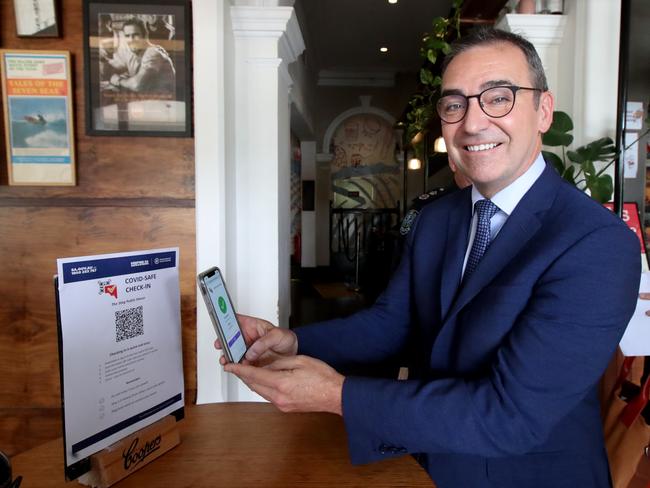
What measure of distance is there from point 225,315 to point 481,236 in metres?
0.63

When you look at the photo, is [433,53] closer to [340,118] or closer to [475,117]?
[475,117]

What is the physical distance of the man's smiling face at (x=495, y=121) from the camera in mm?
1039

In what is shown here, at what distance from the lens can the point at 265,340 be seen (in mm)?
1202

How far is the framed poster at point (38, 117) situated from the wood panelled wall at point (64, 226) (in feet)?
0.14

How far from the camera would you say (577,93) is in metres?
2.44

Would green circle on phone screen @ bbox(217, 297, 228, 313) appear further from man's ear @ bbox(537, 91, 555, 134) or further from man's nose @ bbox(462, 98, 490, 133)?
man's ear @ bbox(537, 91, 555, 134)

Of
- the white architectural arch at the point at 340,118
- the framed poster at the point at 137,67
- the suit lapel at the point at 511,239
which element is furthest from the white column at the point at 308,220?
the suit lapel at the point at 511,239

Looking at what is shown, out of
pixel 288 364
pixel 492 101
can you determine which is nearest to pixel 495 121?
pixel 492 101

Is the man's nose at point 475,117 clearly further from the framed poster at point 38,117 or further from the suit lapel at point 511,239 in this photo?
the framed poster at point 38,117

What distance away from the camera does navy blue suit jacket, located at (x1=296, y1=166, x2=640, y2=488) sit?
0.87 m

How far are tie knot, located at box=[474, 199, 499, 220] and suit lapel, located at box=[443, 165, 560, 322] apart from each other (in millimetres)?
80

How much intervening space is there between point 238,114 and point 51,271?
1.15 meters

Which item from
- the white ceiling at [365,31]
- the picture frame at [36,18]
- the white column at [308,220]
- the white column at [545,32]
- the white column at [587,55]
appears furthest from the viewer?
the white column at [308,220]

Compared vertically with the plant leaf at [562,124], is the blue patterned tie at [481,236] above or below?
below
